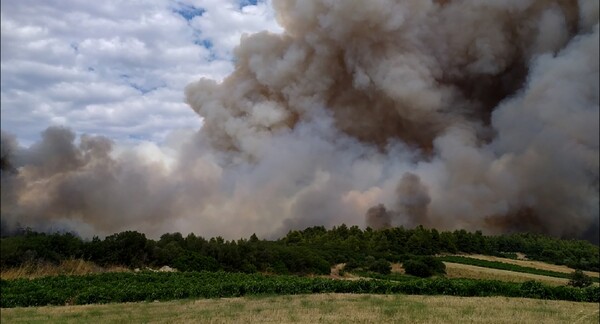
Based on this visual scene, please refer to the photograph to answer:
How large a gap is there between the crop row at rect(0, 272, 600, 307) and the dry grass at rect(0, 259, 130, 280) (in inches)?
96.8

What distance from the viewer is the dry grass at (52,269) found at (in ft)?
86.4

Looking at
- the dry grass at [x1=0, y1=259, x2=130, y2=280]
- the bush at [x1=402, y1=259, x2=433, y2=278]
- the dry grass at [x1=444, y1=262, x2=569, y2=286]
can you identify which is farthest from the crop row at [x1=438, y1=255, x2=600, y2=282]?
the dry grass at [x1=0, y1=259, x2=130, y2=280]

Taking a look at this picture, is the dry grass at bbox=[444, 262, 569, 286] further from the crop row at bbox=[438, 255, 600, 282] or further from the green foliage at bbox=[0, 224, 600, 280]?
the green foliage at bbox=[0, 224, 600, 280]

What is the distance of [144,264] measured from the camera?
33281 mm

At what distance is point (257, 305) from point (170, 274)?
35.4 feet

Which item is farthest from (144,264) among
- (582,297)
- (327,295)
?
(582,297)

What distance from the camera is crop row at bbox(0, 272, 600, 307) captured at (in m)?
20.5

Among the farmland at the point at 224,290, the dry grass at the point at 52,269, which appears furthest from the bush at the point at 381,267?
the dry grass at the point at 52,269

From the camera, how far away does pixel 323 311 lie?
53.7 ft

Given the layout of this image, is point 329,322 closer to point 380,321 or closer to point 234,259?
point 380,321

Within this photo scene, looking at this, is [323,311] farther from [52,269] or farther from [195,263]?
[195,263]

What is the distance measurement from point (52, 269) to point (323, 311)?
18570 mm

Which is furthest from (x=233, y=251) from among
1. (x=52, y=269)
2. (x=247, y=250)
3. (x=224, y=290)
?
(x=224, y=290)

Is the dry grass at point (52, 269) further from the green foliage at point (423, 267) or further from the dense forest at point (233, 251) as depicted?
the green foliage at point (423, 267)
